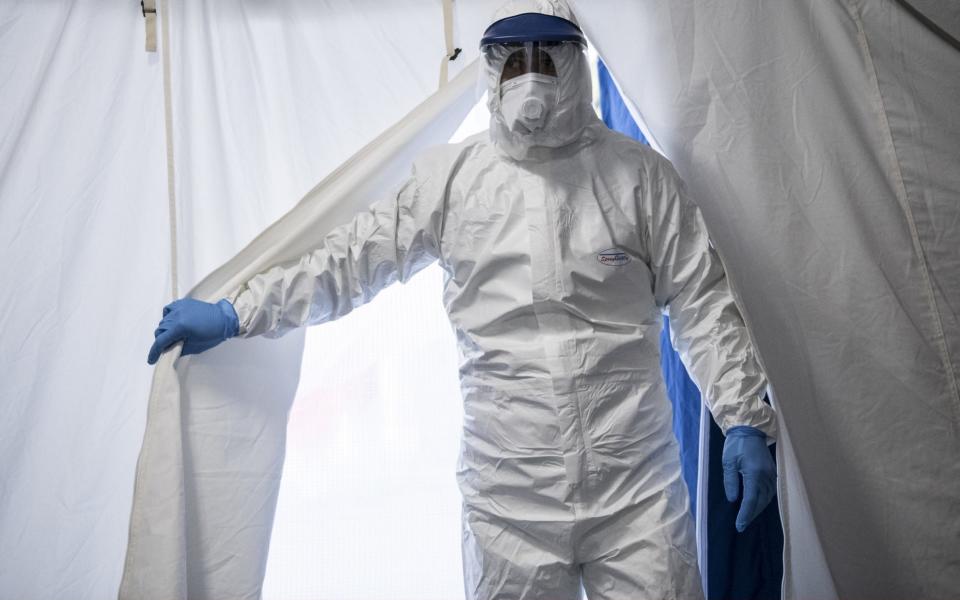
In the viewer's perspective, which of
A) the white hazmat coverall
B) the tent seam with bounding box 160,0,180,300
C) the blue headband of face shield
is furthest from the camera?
the tent seam with bounding box 160,0,180,300

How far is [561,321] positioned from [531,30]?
532 millimetres

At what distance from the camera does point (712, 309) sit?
1.48 meters

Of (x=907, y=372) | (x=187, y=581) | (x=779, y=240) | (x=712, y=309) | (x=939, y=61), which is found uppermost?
(x=939, y=61)

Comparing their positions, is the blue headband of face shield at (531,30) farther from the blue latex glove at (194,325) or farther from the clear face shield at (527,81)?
the blue latex glove at (194,325)

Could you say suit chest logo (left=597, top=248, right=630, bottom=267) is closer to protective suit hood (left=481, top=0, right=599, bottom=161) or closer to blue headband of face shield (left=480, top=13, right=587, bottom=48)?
protective suit hood (left=481, top=0, right=599, bottom=161)

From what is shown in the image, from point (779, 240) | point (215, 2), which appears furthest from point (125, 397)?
point (779, 240)

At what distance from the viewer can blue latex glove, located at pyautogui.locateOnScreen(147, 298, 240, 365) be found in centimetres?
142

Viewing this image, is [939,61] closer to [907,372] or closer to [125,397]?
[907,372]

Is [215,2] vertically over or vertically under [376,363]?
over

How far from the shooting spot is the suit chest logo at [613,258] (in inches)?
57.5

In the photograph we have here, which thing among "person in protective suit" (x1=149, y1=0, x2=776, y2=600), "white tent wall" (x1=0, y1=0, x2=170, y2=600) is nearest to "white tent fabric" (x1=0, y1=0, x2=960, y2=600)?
"white tent wall" (x1=0, y1=0, x2=170, y2=600)

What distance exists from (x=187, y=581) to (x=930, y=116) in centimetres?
166

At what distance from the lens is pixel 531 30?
1481 millimetres

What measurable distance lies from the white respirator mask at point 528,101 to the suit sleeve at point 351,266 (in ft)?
0.62
